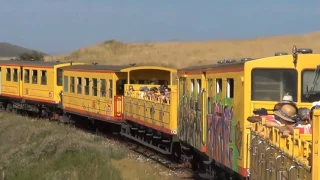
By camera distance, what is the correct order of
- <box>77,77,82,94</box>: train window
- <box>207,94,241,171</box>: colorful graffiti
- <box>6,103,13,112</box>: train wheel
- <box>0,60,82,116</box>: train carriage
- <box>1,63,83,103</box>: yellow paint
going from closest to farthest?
<box>207,94,241,171</box>: colorful graffiti
<box>77,77,82,94</box>: train window
<box>1,63,83,103</box>: yellow paint
<box>0,60,82,116</box>: train carriage
<box>6,103,13,112</box>: train wheel

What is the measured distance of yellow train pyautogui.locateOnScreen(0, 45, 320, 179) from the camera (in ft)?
33.7

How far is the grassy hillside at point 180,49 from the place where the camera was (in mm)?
82562

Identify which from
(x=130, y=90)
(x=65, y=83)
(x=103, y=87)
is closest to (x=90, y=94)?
(x=103, y=87)

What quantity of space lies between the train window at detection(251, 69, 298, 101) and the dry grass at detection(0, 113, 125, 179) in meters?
7.00

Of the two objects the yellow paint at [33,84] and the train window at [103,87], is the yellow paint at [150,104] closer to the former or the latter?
the train window at [103,87]

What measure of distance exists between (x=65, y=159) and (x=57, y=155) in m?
0.62

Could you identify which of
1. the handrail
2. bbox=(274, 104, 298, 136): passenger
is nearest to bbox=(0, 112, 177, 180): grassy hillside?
bbox=(274, 104, 298, 136): passenger

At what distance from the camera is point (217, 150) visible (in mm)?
12789

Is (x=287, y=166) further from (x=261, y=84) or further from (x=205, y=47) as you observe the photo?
(x=205, y=47)

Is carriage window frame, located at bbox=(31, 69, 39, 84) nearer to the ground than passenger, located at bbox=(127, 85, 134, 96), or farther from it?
farther from it

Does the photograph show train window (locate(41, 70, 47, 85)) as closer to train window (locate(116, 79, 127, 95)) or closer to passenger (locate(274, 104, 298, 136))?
train window (locate(116, 79, 127, 95))

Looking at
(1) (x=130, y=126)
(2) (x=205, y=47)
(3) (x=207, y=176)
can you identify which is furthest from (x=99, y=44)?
(3) (x=207, y=176)

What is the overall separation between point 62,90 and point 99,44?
7400cm

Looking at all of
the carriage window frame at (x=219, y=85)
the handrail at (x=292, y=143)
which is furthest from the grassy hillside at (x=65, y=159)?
the handrail at (x=292, y=143)
